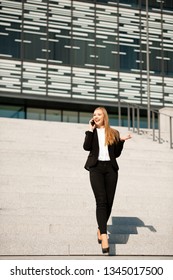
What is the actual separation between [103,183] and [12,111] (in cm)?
2132

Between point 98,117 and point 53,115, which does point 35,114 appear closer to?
point 53,115

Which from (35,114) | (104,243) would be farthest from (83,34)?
(104,243)

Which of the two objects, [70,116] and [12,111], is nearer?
[12,111]

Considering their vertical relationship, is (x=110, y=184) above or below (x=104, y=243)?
above

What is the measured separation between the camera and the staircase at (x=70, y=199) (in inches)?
199

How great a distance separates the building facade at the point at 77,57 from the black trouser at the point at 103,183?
19.4m

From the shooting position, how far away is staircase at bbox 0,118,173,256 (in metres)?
5.05

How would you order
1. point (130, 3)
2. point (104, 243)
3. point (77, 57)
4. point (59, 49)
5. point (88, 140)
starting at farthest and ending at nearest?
point (130, 3), point (77, 57), point (59, 49), point (88, 140), point (104, 243)

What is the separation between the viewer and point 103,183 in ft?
15.1

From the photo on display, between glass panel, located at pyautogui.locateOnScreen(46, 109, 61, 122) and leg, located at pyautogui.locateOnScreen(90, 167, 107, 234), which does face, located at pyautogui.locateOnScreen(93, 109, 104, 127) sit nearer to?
leg, located at pyautogui.locateOnScreen(90, 167, 107, 234)

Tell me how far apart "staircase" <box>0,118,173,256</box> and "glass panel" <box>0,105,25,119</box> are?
12.5 m

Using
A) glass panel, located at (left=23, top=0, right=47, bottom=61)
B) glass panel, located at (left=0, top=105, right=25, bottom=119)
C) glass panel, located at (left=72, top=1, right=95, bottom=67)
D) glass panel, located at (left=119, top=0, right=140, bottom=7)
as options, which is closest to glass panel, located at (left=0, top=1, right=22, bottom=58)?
glass panel, located at (left=23, top=0, right=47, bottom=61)
